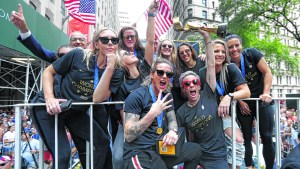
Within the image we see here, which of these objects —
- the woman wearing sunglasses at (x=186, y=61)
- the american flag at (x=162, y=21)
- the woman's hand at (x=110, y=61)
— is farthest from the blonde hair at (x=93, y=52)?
the american flag at (x=162, y=21)

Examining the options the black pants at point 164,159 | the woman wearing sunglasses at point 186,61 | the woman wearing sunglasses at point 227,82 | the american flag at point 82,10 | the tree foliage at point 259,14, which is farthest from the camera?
the tree foliage at point 259,14

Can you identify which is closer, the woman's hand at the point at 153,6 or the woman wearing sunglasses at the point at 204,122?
the woman wearing sunglasses at the point at 204,122

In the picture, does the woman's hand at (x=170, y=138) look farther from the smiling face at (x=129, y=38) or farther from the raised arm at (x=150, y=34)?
the smiling face at (x=129, y=38)

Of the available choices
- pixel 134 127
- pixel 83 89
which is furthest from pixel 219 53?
pixel 83 89

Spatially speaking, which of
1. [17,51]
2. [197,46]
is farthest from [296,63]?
[17,51]

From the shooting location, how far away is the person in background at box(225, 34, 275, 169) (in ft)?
13.6

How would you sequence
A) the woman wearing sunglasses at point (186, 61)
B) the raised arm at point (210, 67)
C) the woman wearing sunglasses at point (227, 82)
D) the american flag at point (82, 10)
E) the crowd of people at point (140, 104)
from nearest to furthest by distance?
the crowd of people at point (140, 104) < the raised arm at point (210, 67) < the woman wearing sunglasses at point (227, 82) < the woman wearing sunglasses at point (186, 61) < the american flag at point (82, 10)

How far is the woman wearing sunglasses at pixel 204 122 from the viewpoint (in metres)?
3.35

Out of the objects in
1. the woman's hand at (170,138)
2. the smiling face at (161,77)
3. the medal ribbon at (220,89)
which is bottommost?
the woman's hand at (170,138)

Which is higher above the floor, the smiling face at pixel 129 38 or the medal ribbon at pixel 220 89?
the smiling face at pixel 129 38

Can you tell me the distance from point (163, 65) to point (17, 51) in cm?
894

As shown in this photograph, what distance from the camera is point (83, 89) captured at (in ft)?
10.8

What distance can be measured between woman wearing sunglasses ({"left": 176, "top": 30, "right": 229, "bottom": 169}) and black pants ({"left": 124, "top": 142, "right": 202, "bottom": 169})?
21 centimetres

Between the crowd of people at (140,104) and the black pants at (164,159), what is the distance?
0.03 feet
